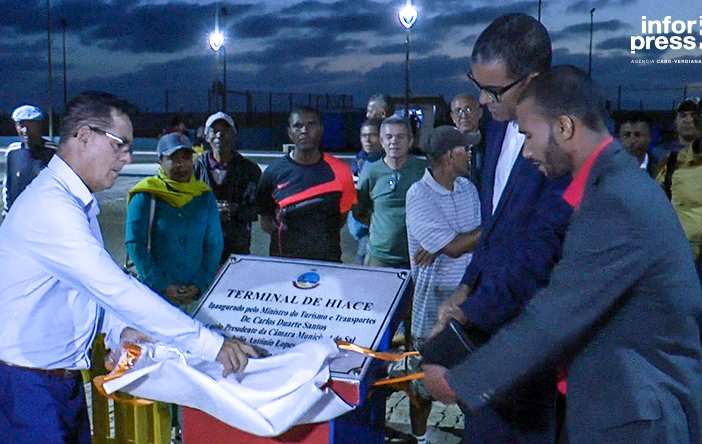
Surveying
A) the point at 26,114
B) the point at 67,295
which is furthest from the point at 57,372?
the point at 26,114

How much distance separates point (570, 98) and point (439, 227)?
1.95 meters

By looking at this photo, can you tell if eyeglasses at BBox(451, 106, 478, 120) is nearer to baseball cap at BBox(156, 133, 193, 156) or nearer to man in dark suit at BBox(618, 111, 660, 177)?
man in dark suit at BBox(618, 111, 660, 177)

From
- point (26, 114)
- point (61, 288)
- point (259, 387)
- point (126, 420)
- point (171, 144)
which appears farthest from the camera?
point (26, 114)

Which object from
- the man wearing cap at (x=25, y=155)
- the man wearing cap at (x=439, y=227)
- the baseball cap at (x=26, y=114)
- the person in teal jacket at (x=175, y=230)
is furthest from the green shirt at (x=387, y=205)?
the baseball cap at (x=26, y=114)

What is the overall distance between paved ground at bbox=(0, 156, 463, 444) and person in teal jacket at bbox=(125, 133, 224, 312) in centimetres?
151

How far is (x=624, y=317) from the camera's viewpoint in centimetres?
175

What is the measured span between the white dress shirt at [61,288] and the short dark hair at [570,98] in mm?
1229

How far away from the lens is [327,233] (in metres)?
4.85

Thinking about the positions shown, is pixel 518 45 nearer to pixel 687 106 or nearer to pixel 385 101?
pixel 687 106

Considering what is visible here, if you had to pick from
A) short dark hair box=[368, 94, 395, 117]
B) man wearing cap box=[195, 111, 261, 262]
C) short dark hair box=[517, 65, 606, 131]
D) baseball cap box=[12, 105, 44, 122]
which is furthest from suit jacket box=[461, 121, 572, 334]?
baseball cap box=[12, 105, 44, 122]

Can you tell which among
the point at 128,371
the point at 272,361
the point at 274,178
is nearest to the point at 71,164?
the point at 128,371

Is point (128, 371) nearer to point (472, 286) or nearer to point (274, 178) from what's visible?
point (472, 286)

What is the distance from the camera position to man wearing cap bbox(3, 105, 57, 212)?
6758mm

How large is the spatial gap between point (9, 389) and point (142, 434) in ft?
3.31
